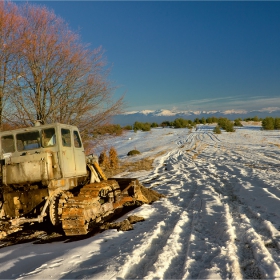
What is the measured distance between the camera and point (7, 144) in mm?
7180

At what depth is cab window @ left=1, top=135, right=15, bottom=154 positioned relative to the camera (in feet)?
23.3

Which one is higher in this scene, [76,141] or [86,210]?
[76,141]

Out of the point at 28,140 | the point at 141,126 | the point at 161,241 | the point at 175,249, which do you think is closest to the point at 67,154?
the point at 28,140

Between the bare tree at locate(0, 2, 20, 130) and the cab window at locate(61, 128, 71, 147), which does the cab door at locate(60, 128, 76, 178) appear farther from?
the bare tree at locate(0, 2, 20, 130)

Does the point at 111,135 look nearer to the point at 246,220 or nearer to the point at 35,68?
the point at 35,68

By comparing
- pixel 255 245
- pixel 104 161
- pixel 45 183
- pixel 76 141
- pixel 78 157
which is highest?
pixel 76 141

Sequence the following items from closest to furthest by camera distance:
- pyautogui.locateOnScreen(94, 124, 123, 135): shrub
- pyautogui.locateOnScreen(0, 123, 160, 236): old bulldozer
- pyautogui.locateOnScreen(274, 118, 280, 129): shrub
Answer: pyautogui.locateOnScreen(0, 123, 160, 236): old bulldozer
pyautogui.locateOnScreen(94, 124, 123, 135): shrub
pyautogui.locateOnScreen(274, 118, 280, 129): shrub

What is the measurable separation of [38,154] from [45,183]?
0.72m

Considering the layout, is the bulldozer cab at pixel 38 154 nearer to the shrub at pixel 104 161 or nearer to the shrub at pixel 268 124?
the shrub at pixel 104 161

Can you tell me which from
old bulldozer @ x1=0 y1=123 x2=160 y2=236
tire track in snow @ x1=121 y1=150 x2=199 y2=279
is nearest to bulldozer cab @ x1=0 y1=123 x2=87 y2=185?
old bulldozer @ x1=0 y1=123 x2=160 y2=236

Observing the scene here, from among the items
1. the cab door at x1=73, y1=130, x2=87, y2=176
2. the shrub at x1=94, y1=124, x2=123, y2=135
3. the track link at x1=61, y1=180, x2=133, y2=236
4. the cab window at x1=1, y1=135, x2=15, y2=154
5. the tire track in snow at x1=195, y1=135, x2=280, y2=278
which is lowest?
the tire track in snow at x1=195, y1=135, x2=280, y2=278

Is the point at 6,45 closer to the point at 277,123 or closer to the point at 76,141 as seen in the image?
the point at 76,141

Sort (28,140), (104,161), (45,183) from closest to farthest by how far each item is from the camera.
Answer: (45,183), (28,140), (104,161)

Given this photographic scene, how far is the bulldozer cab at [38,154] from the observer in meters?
6.57
